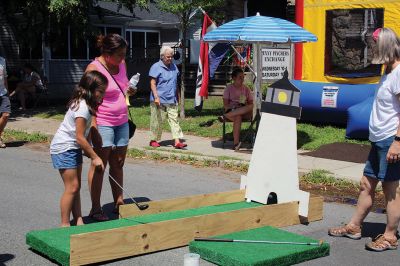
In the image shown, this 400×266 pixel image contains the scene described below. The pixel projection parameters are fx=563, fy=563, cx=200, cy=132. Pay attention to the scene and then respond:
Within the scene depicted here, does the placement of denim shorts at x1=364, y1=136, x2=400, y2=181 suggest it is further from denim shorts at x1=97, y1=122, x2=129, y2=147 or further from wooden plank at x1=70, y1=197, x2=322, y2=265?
denim shorts at x1=97, y1=122, x2=129, y2=147

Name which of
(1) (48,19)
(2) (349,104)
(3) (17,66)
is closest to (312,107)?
(2) (349,104)

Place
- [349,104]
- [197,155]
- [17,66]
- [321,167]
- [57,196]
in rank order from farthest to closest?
[17,66] < [349,104] < [197,155] < [321,167] < [57,196]

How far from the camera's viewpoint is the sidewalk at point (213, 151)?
8953 mm

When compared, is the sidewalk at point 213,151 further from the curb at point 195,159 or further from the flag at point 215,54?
the flag at point 215,54

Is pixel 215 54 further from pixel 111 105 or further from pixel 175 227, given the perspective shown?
pixel 175 227

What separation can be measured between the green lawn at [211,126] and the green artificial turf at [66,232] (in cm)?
526

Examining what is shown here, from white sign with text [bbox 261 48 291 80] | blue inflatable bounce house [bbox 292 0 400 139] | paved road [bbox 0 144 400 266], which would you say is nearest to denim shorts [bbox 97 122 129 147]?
paved road [bbox 0 144 400 266]

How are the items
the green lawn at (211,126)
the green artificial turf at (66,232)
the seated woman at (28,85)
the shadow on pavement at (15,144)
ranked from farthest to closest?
1. the seated woman at (28,85)
2. the shadow on pavement at (15,144)
3. the green lawn at (211,126)
4. the green artificial turf at (66,232)

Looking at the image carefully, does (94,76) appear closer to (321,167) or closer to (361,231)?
(361,231)

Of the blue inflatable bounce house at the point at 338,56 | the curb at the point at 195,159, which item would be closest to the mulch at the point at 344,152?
the curb at the point at 195,159

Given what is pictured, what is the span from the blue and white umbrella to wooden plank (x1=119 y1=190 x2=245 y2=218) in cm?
382

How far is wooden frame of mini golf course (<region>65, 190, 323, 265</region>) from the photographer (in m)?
4.73

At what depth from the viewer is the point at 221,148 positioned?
1102cm

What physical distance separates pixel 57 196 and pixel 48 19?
1185 cm
